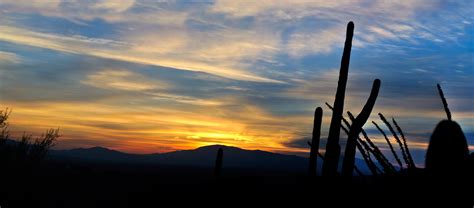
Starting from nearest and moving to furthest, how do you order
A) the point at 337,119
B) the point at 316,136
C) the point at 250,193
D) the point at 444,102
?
the point at 444,102 < the point at 337,119 < the point at 316,136 < the point at 250,193

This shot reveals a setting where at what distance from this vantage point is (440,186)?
691 cm

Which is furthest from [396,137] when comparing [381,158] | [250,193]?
[250,193]

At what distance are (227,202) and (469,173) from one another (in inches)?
253

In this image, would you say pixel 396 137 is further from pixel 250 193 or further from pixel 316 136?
pixel 250 193

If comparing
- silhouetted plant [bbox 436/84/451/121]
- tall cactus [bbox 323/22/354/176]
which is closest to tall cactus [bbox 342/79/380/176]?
tall cactus [bbox 323/22/354/176]

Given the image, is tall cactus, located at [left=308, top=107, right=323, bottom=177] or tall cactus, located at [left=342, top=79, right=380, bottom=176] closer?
tall cactus, located at [left=342, top=79, right=380, bottom=176]

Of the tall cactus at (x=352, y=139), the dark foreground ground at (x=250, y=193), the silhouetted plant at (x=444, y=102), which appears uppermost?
the silhouetted plant at (x=444, y=102)

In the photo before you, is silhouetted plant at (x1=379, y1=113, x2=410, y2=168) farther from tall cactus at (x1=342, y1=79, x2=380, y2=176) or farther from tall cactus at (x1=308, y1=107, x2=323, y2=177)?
tall cactus at (x1=308, y1=107, x2=323, y2=177)

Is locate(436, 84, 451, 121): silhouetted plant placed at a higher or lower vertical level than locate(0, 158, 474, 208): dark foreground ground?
higher

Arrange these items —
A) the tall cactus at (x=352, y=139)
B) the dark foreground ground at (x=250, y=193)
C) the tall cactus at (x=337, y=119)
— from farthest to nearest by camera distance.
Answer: the tall cactus at (x=337, y=119), the tall cactus at (x=352, y=139), the dark foreground ground at (x=250, y=193)

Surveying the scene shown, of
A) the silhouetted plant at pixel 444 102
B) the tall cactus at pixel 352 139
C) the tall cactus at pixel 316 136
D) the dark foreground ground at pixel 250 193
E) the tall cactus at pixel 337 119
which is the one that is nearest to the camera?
the dark foreground ground at pixel 250 193

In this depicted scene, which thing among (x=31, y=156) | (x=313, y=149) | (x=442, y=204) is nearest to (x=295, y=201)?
(x=313, y=149)

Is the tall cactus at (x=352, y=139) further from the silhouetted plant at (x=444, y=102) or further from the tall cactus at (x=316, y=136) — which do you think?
the tall cactus at (x=316, y=136)

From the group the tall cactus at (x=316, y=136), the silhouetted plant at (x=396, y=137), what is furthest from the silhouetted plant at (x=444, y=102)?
the tall cactus at (x=316, y=136)
